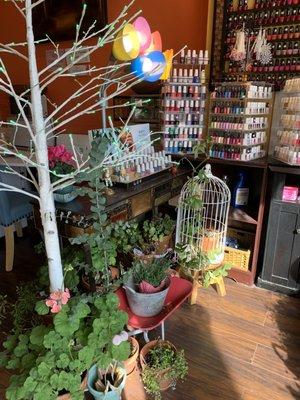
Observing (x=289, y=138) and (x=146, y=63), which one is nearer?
(x=146, y=63)

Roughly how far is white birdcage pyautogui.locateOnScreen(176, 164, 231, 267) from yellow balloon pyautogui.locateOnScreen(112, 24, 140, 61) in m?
0.82

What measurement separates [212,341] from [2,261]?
187cm

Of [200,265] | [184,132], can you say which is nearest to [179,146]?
[184,132]

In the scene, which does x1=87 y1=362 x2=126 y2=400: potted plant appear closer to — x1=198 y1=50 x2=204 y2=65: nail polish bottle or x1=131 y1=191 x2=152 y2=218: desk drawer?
x1=131 y1=191 x2=152 y2=218: desk drawer

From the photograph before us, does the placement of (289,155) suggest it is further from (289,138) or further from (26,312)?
(26,312)

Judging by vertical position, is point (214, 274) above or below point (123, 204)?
below

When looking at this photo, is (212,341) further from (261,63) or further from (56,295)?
(261,63)

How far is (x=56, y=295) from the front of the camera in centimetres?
124

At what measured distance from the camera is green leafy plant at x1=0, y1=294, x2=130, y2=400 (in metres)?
1.15

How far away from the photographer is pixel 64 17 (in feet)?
11.1

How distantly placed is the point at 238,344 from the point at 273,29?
82.7 inches

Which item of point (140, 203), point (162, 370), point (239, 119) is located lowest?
point (162, 370)

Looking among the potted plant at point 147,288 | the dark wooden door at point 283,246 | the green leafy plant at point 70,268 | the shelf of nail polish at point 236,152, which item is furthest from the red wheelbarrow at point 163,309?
the shelf of nail polish at point 236,152

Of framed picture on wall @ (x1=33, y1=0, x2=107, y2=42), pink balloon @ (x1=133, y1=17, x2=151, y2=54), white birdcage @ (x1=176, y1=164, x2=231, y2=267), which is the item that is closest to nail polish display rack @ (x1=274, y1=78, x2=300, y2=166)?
white birdcage @ (x1=176, y1=164, x2=231, y2=267)
